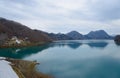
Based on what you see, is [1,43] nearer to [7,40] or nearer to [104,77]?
[7,40]

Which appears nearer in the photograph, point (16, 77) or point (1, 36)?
point (16, 77)

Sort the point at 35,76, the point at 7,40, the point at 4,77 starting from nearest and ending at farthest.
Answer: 1. the point at 4,77
2. the point at 35,76
3. the point at 7,40

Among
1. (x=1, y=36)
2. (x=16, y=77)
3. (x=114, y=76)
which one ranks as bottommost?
(x=114, y=76)

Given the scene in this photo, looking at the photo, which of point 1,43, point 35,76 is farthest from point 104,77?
point 1,43

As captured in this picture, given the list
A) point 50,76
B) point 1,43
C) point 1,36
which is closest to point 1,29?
point 1,36

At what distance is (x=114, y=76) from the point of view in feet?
127

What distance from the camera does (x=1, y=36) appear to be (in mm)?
149750

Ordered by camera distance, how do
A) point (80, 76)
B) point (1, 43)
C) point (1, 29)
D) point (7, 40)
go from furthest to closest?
1. point (1, 29)
2. point (7, 40)
3. point (1, 43)
4. point (80, 76)

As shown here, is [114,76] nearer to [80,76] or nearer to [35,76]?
[80,76]

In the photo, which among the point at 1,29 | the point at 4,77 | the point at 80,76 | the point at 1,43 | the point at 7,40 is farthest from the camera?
the point at 1,29

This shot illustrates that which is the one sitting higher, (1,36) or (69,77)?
(1,36)

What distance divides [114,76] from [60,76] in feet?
35.3

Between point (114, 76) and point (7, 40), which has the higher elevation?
point (7, 40)

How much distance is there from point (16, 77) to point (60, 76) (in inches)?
407
